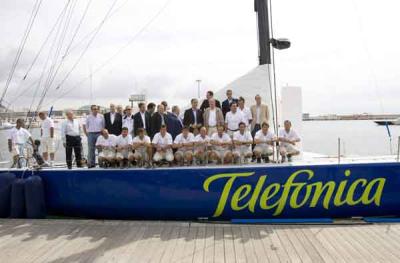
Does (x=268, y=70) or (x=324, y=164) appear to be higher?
(x=268, y=70)

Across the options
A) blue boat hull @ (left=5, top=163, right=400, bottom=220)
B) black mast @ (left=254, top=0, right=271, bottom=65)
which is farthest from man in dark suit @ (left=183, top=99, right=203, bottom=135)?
black mast @ (left=254, top=0, right=271, bottom=65)

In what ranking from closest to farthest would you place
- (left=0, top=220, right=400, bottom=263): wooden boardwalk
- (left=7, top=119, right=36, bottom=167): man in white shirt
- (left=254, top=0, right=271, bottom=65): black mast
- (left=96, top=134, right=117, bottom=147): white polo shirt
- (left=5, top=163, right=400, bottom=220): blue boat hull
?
(left=0, top=220, right=400, bottom=263): wooden boardwalk
(left=5, top=163, right=400, bottom=220): blue boat hull
(left=96, top=134, right=117, bottom=147): white polo shirt
(left=7, top=119, right=36, bottom=167): man in white shirt
(left=254, top=0, right=271, bottom=65): black mast

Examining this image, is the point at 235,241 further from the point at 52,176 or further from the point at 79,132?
the point at 79,132

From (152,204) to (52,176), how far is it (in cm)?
175

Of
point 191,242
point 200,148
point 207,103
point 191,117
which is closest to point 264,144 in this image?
point 200,148

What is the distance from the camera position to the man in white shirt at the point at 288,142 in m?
6.11

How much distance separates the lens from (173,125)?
693cm

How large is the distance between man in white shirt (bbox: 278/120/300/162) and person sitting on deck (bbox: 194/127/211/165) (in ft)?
3.89

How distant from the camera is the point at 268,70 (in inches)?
302

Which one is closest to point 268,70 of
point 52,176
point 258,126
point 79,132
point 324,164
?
point 258,126

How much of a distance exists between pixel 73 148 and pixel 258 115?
3.52 m

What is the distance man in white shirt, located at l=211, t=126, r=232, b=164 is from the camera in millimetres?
6074

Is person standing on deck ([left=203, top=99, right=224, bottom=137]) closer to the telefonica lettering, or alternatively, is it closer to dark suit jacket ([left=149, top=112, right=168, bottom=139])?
dark suit jacket ([left=149, top=112, right=168, bottom=139])

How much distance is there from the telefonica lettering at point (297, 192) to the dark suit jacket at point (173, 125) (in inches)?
56.6
